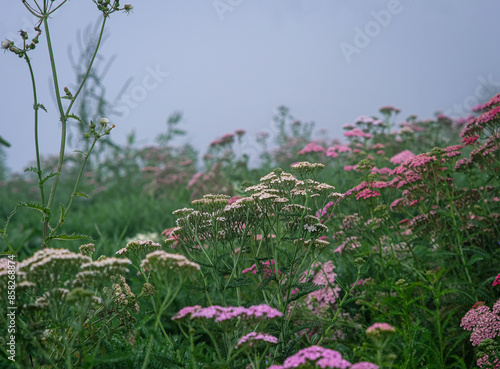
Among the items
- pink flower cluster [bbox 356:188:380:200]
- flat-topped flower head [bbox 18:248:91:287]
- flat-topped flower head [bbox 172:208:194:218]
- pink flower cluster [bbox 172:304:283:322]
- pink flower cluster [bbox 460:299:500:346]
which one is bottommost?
pink flower cluster [bbox 460:299:500:346]

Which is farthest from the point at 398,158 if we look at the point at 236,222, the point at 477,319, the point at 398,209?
the point at 236,222

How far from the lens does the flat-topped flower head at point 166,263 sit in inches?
A: 72.6

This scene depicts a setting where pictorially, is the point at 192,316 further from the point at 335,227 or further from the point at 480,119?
the point at 480,119

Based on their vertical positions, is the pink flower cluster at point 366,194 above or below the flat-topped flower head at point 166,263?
above

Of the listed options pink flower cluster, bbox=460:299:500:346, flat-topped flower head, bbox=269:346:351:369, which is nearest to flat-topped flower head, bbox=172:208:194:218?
flat-topped flower head, bbox=269:346:351:369

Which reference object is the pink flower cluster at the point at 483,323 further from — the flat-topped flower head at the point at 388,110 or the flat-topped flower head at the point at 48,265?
the flat-topped flower head at the point at 388,110

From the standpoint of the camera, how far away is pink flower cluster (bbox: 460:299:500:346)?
2504 millimetres

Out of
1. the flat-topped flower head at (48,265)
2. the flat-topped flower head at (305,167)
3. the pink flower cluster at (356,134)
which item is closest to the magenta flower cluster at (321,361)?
the flat-topped flower head at (48,265)

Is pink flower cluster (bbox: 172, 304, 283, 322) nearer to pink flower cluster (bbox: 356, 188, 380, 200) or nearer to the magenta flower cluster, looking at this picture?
the magenta flower cluster

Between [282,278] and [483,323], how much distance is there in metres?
1.18

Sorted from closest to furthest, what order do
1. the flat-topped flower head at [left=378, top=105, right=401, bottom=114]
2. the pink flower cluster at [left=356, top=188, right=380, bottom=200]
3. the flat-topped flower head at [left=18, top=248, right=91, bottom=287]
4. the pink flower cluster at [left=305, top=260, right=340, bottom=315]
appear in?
the flat-topped flower head at [left=18, top=248, right=91, bottom=287] → the pink flower cluster at [left=356, top=188, right=380, bottom=200] → the pink flower cluster at [left=305, top=260, right=340, bottom=315] → the flat-topped flower head at [left=378, top=105, right=401, bottom=114]

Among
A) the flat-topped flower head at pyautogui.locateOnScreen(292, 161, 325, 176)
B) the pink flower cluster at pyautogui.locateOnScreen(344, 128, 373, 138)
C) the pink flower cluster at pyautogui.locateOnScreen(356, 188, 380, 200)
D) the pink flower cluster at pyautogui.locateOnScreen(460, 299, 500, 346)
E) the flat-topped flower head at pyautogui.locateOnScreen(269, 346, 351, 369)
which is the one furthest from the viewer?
the pink flower cluster at pyautogui.locateOnScreen(344, 128, 373, 138)

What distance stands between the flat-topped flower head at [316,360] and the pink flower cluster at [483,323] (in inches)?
52.7

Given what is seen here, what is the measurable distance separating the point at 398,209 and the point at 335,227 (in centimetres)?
59
